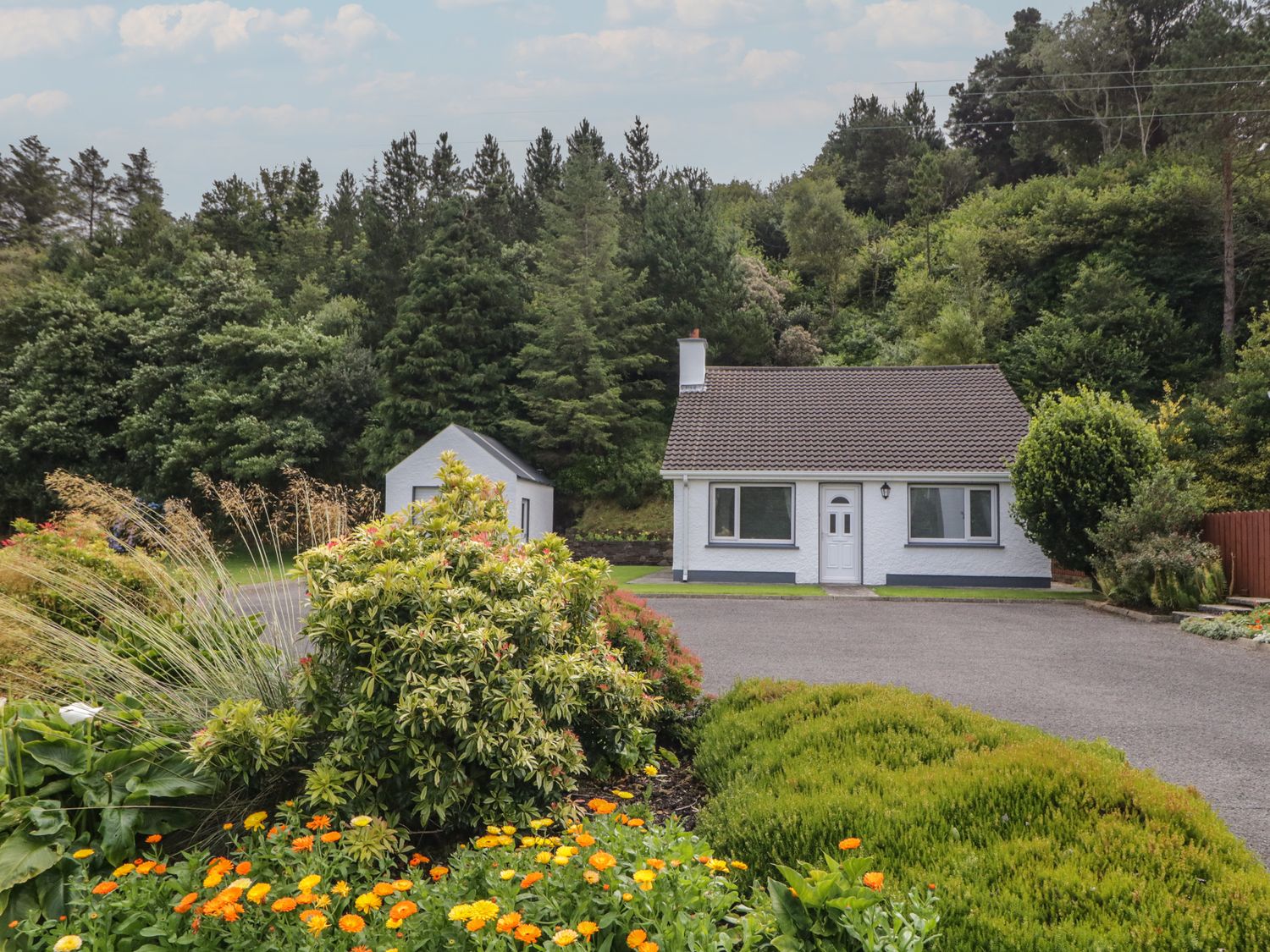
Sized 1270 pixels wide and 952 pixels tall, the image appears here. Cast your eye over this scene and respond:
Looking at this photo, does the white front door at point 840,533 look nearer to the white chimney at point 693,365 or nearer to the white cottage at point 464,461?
the white chimney at point 693,365

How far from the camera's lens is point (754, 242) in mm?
47625

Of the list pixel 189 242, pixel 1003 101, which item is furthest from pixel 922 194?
pixel 189 242

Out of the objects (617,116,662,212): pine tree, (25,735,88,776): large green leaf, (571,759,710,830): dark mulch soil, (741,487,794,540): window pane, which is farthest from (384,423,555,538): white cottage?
(617,116,662,212): pine tree

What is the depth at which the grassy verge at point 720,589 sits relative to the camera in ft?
56.3

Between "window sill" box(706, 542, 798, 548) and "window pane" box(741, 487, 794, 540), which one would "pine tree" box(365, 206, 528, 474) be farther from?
"window pane" box(741, 487, 794, 540)

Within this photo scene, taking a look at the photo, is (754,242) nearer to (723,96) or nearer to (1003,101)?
(1003,101)

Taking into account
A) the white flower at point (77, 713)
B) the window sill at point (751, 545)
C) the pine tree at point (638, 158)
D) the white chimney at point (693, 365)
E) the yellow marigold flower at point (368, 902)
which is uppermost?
the pine tree at point (638, 158)

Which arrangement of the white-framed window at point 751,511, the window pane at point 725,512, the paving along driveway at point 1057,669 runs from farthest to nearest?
the window pane at point 725,512 < the white-framed window at point 751,511 < the paving along driveway at point 1057,669

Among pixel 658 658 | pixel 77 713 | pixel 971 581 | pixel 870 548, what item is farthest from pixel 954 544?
pixel 77 713

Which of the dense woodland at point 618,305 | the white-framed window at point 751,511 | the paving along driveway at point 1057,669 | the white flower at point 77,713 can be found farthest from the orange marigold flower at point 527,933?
the dense woodland at point 618,305

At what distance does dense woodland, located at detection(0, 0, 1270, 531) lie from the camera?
2747 cm

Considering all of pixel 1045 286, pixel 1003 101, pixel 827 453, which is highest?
pixel 1003 101

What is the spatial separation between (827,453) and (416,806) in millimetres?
18036

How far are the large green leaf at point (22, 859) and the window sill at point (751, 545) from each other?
1761 centimetres
